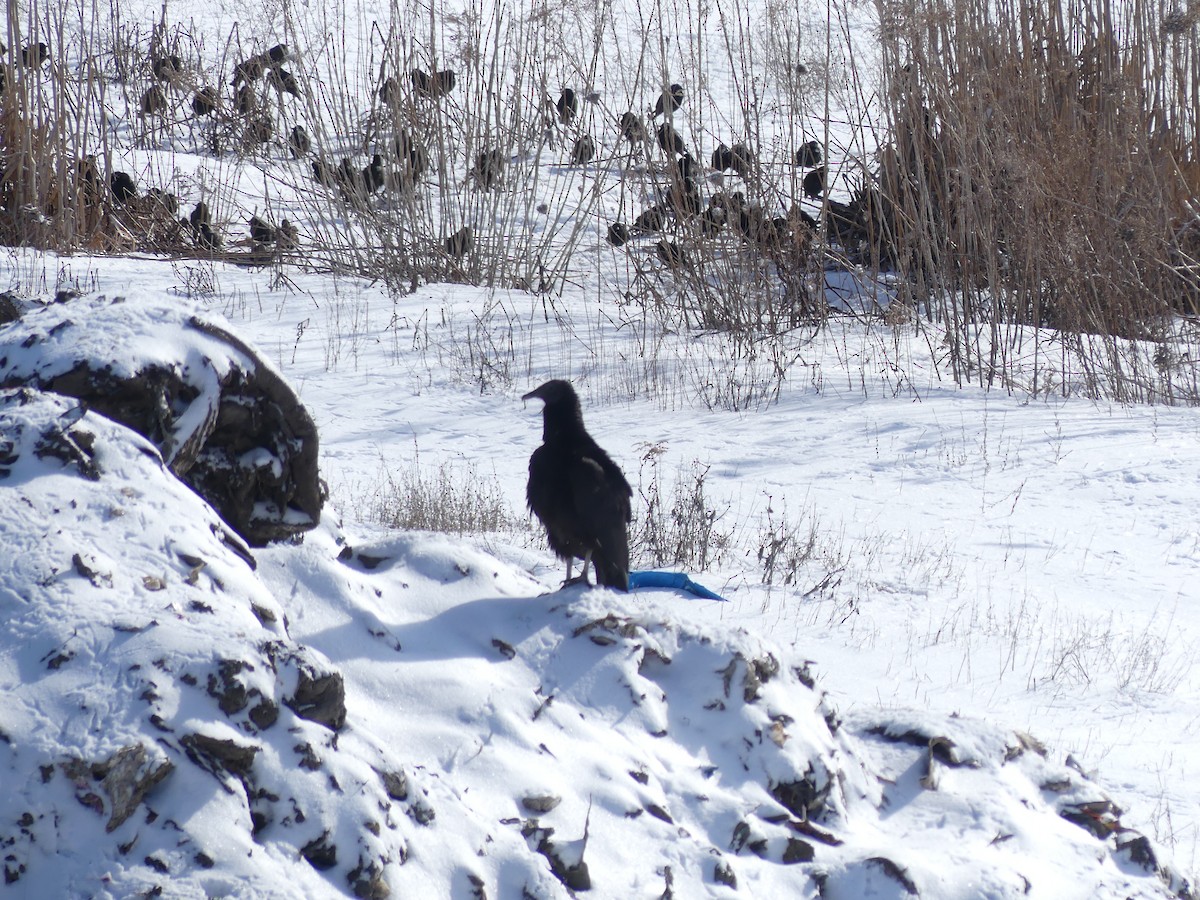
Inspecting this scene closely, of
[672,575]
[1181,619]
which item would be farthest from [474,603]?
[1181,619]

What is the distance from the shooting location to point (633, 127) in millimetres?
10938

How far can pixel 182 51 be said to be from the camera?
18797 millimetres

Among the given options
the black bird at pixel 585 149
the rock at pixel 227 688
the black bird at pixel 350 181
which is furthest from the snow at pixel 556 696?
the black bird at pixel 585 149

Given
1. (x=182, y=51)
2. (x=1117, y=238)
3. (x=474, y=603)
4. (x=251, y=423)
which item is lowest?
(x=474, y=603)

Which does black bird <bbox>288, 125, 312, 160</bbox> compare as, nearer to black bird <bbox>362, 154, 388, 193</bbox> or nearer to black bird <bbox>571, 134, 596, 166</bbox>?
black bird <bbox>362, 154, 388, 193</bbox>

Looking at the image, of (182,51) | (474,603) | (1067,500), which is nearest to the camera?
(474,603)

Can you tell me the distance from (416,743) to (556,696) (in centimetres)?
44

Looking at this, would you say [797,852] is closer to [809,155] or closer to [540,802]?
[540,802]

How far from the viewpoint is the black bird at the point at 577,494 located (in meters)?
3.96

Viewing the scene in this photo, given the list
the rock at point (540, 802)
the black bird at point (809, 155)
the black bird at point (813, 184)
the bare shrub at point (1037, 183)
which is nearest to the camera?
the rock at point (540, 802)

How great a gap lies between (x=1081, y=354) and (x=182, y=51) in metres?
14.5

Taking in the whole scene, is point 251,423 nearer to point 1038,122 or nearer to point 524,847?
point 524,847

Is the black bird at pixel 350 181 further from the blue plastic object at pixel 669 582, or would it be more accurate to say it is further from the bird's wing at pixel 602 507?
the bird's wing at pixel 602 507

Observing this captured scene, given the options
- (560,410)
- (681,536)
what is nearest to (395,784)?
(560,410)
